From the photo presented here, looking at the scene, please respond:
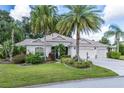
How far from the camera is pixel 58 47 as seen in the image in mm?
12094

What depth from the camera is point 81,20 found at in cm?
1134

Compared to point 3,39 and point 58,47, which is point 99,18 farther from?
point 3,39

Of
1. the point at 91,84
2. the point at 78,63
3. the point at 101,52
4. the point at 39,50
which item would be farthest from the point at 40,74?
the point at 101,52

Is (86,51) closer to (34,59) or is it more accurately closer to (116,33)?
(116,33)

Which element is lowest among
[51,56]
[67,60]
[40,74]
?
[40,74]

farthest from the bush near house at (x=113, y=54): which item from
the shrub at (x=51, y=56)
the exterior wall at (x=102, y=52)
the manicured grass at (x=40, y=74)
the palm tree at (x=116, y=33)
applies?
the shrub at (x=51, y=56)

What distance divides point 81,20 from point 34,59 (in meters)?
2.08

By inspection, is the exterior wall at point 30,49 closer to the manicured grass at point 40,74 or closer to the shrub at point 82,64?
the manicured grass at point 40,74

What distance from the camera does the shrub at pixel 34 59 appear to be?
11.4 meters

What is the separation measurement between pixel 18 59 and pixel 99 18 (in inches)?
124
